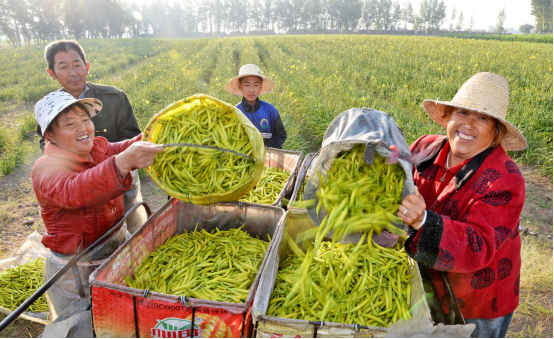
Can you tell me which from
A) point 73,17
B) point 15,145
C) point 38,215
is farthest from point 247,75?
point 73,17

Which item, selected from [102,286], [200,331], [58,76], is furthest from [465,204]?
[58,76]

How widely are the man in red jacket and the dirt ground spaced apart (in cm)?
168

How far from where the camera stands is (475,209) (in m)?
1.95

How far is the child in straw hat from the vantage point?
4.46 metres

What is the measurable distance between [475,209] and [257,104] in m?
3.33

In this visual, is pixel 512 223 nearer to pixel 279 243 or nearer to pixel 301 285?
pixel 301 285

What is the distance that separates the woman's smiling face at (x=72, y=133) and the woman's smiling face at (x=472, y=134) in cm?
262

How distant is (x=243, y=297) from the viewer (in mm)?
2203

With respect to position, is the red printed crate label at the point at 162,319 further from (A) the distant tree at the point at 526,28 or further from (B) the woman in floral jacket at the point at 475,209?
(A) the distant tree at the point at 526,28

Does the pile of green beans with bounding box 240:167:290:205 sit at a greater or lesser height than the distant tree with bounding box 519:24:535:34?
lesser

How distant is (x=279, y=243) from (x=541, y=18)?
8591 cm

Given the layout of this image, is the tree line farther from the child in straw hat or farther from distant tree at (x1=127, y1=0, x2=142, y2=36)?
the child in straw hat

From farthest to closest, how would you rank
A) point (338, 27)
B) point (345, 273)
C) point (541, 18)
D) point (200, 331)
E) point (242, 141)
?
point (338, 27) < point (541, 18) < point (242, 141) < point (345, 273) < point (200, 331)

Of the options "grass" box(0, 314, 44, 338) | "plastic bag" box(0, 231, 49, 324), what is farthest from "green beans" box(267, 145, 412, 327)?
"plastic bag" box(0, 231, 49, 324)
